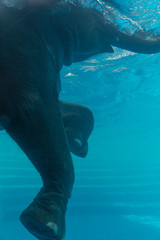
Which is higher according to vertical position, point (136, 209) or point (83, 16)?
point (83, 16)

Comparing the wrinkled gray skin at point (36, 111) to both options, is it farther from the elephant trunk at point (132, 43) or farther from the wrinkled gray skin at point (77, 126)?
the elephant trunk at point (132, 43)

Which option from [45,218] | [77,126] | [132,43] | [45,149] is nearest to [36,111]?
[45,149]

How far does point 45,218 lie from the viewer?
1.71 metres

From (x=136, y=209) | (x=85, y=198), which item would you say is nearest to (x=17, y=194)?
(x=85, y=198)

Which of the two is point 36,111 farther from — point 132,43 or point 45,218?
point 132,43

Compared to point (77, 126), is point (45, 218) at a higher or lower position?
higher

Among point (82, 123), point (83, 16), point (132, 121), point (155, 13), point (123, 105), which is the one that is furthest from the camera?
point (132, 121)

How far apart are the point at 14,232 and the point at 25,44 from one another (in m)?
13.6

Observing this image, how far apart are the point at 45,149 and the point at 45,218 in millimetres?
647

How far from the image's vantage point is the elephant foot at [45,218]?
1.67 m

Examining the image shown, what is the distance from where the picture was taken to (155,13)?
7.17 m

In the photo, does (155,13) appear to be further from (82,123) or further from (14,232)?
(14,232)

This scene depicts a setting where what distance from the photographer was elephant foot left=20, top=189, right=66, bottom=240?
1667 mm

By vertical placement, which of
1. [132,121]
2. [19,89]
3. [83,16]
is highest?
[83,16]
